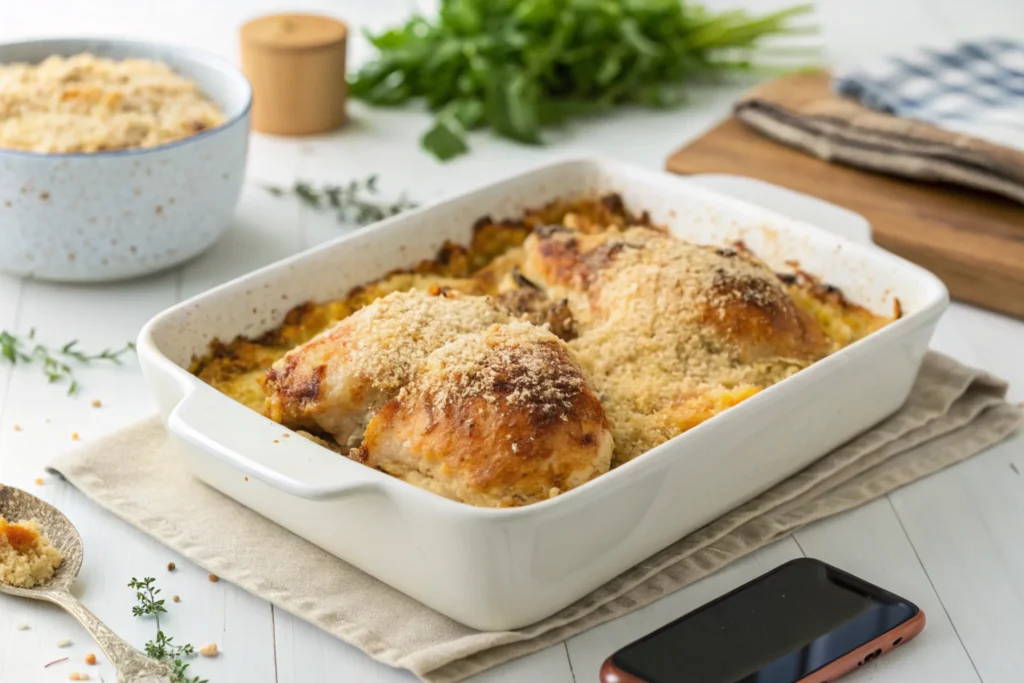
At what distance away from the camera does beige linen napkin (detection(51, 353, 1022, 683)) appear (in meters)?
1.79

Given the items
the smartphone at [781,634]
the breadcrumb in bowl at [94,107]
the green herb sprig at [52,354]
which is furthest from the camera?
the breadcrumb in bowl at [94,107]

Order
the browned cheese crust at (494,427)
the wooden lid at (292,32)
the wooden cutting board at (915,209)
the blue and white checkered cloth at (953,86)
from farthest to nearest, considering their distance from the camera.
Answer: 1. the wooden lid at (292,32)
2. the blue and white checkered cloth at (953,86)
3. the wooden cutting board at (915,209)
4. the browned cheese crust at (494,427)

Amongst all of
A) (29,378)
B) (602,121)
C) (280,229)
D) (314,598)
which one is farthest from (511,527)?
(602,121)

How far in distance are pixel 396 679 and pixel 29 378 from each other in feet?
→ 3.75

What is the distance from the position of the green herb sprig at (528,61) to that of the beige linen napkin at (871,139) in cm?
46

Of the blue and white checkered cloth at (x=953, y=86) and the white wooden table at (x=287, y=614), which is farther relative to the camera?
the blue and white checkered cloth at (x=953, y=86)

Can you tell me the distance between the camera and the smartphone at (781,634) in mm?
1630

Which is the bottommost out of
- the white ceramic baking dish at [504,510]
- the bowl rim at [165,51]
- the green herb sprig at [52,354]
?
the green herb sprig at [52,354]

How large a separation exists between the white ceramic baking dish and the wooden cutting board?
57cm

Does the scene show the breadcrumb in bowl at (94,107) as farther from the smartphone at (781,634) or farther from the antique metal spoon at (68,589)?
the smartphone at (781,634)

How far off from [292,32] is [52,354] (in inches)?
54.2

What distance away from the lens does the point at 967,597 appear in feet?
6.44

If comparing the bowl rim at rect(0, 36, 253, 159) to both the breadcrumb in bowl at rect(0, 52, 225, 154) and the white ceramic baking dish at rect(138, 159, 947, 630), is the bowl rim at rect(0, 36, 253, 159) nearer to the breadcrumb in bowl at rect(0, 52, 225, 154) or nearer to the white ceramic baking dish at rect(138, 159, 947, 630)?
the breadcrumb in bowl at rect(0, 52, 225, 154)

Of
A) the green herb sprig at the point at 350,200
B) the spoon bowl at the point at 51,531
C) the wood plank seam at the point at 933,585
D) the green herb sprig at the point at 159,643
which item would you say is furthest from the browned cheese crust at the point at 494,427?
the green herb sprig at the point at 350,200
